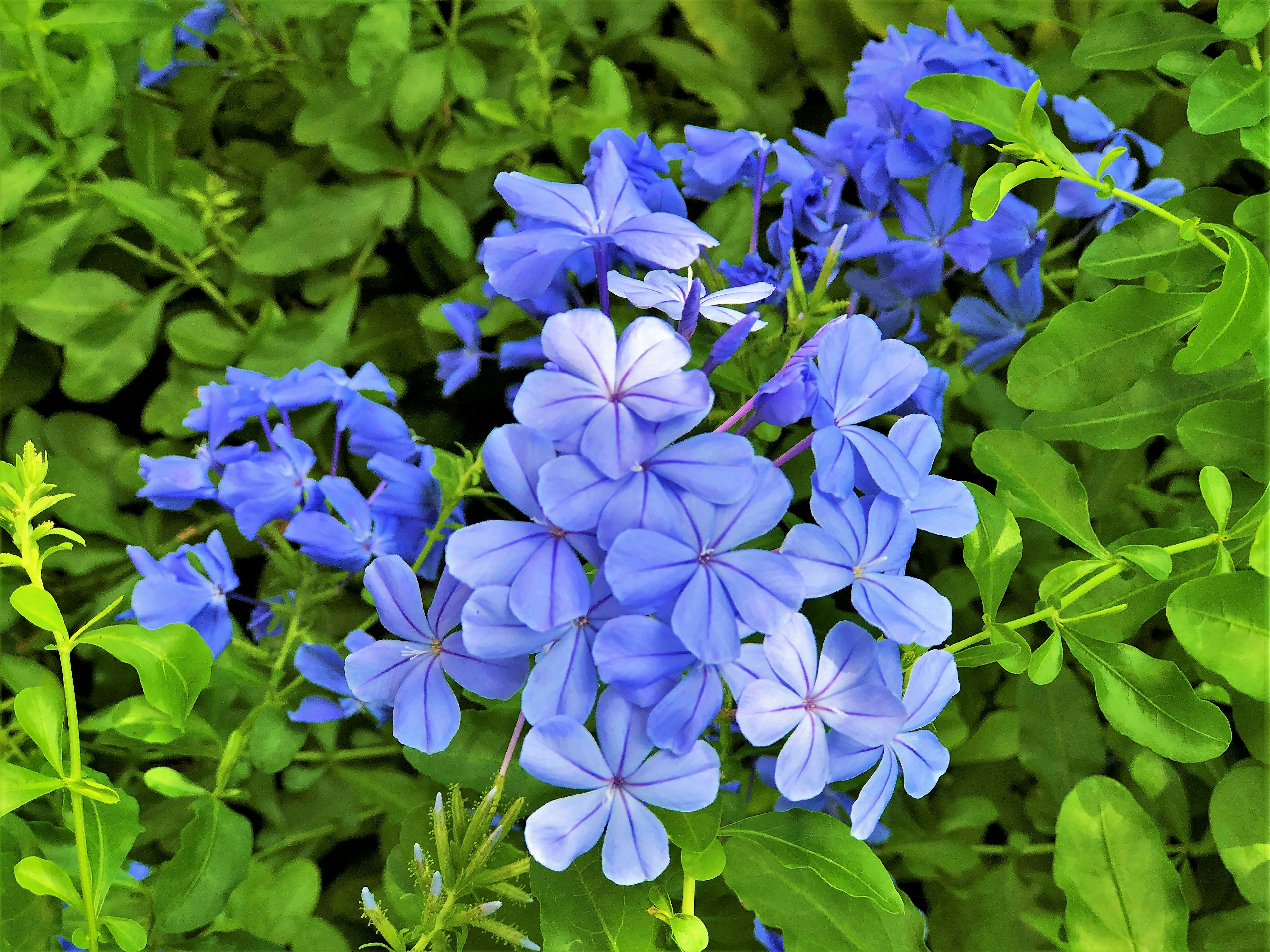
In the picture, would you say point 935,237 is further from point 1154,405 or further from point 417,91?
point 417,91

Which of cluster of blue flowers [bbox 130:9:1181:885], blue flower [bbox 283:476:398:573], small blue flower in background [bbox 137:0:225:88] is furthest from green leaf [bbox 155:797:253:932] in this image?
small blue flower in background [bbox 137:0:225:88]

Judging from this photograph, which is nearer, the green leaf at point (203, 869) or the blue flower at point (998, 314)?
the green leaf at point (203, 869)

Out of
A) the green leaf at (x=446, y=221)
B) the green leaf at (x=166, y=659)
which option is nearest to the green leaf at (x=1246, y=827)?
the green leaf at (x=166, y=659)

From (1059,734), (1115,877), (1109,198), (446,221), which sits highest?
(1109,198)

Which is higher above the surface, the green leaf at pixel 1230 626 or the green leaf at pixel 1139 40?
the green leaf at pixel 1139 40

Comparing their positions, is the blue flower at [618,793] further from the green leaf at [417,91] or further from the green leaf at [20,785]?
the green leaf at [417,91]

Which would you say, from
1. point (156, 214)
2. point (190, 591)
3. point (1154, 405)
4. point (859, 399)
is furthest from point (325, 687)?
point (1154, 405)

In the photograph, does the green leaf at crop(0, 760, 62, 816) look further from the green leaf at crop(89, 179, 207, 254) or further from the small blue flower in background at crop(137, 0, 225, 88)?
the small blue flower in background at crop(137, 0, 225, 88)
